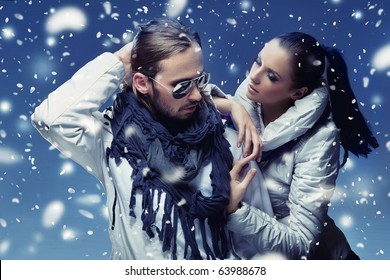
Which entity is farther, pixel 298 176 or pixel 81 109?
pixel 298 176

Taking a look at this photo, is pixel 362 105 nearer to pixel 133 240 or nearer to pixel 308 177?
pixel 308 177

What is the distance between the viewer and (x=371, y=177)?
1580 millimetres

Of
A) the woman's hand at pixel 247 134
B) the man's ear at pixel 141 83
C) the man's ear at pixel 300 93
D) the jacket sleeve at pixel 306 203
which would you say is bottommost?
the jacket sleeve at pixel 306 203

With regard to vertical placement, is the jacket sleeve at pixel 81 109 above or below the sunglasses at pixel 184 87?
below

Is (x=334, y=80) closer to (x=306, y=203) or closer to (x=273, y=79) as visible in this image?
(x=273, y=79)

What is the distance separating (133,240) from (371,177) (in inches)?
28.9

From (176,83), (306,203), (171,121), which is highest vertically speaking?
(176,83)

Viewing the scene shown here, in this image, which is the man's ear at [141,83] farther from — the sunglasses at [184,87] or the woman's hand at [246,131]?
the woman's hand at [246,131]

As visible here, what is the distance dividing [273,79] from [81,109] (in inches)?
20.5

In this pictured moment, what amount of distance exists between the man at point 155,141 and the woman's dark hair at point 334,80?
264mm

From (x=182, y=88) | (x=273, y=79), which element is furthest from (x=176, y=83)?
(x=273, y=79)

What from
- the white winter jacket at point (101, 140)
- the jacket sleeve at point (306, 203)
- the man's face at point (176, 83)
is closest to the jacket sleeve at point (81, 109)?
the white winter jacket at point (101, 140)

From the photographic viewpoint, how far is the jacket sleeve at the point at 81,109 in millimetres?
1292

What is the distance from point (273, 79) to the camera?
1.45 m
